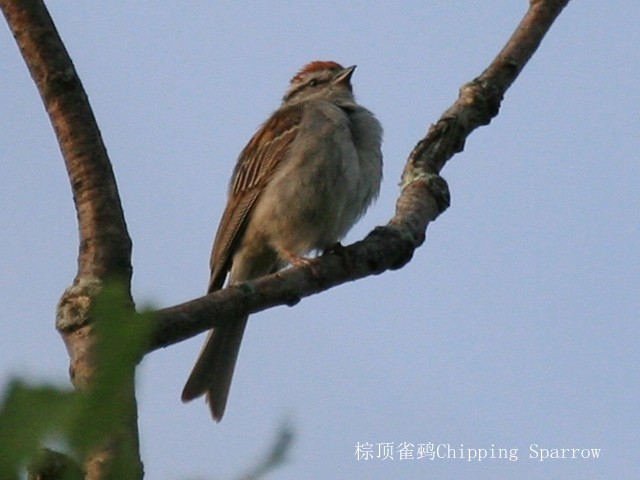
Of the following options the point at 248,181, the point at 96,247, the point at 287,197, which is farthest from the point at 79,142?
the point at 248,181

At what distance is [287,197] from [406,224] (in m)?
1.78

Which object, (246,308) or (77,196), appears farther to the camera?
(246,308)

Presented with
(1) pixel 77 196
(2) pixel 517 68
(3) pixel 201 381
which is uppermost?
(2) pixel 517 68

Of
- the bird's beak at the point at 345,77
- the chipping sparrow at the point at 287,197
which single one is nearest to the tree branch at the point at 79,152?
the chipping sparrow at the point at 287,197

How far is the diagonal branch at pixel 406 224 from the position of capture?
9.22ft

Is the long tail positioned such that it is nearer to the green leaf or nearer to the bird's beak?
the bird's beak

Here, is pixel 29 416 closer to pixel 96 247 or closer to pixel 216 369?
pixel 96 247

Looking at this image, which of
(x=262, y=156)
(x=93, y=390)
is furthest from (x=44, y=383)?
(x=262, y=156)

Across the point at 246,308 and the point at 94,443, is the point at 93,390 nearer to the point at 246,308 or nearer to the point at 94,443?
the point at 94,443

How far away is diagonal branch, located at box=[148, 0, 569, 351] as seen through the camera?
2811mm

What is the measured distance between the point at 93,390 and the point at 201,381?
5.15m

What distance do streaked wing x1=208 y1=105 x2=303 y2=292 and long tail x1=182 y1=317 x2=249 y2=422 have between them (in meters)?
0.37

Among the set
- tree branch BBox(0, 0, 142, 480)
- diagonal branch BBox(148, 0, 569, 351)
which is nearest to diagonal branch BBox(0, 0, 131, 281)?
tree branch BBox(0, 0, 142, 480)

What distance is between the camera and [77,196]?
9.29ft
